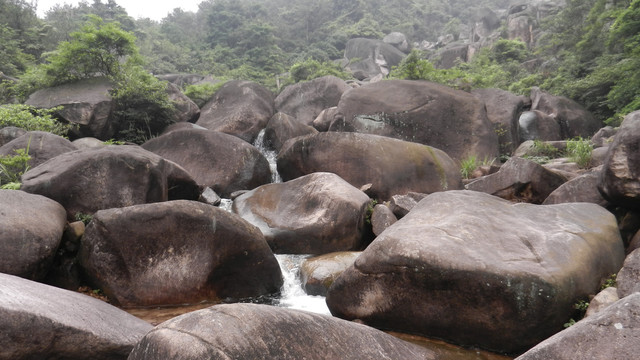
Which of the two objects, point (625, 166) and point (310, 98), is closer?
point (625, 166)

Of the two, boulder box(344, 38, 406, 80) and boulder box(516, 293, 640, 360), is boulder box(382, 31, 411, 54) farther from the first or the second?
boulder box(516, 293, 640, 360)

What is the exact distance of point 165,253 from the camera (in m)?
7.30

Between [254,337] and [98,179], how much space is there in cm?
718

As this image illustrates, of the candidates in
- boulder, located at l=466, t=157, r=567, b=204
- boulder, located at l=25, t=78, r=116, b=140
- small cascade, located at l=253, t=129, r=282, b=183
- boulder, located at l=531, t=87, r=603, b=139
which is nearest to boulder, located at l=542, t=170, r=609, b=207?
boulder, located at l=466, t=157, r=567, b=204

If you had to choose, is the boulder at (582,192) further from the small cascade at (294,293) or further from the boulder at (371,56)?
the boulder at (371,56)

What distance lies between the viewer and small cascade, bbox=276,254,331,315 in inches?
295

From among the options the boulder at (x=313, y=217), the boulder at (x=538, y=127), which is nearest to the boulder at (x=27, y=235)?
the boulder at (x=313, y=217)

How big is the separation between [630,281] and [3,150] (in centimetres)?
1269

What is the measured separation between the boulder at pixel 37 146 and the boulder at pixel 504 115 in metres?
14.0

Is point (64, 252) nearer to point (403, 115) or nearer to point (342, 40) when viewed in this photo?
point (403, 115)

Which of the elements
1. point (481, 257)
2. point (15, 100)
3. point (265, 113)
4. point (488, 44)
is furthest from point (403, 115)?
point (488, 44)

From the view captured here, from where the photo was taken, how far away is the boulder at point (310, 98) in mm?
21281

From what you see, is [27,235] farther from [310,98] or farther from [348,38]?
[348,38]

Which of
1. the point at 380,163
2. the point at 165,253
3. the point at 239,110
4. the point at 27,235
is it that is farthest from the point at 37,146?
the point at 239,110
